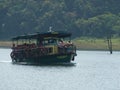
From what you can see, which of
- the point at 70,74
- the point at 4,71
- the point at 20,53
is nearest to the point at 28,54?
the point at 20,53

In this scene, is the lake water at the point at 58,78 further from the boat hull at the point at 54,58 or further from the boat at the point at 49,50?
the boat at the point at 49,50

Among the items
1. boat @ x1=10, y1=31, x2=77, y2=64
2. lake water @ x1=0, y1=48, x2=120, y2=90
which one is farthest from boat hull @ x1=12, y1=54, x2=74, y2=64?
lake water @ x1=0, y1=48, x2=120, y2=90

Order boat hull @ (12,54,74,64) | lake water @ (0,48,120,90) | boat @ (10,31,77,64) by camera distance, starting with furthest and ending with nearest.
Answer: boat @ (10,31,77,64) < boat hull @ (12,54,74,64) < lake water @ (0,48,120,90)

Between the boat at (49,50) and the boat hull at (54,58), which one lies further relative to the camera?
the boat at (49,50)

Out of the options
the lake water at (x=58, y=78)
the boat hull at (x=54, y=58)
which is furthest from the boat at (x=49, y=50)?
the lake water at (x=58, y=78)

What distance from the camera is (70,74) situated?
112 m

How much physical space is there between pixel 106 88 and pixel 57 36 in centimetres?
4960

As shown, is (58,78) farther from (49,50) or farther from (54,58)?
(49,50)

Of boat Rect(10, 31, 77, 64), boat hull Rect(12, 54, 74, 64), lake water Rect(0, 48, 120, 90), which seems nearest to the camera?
lake water Rect(0, 48, 120, 90)

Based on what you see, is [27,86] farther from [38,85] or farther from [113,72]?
[113,72]

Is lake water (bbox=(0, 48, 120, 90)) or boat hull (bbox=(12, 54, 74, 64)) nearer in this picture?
lake water (bbox=(0, 48, 120, 90))

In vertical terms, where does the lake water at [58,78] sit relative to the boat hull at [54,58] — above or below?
below

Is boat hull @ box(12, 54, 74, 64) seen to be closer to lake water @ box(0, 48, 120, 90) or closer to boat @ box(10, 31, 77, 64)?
boat @ box(10, 31, 77, 64)

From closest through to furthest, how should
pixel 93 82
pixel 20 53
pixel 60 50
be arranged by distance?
pixel 93 82, pixel 60 50, pixel 20 53
